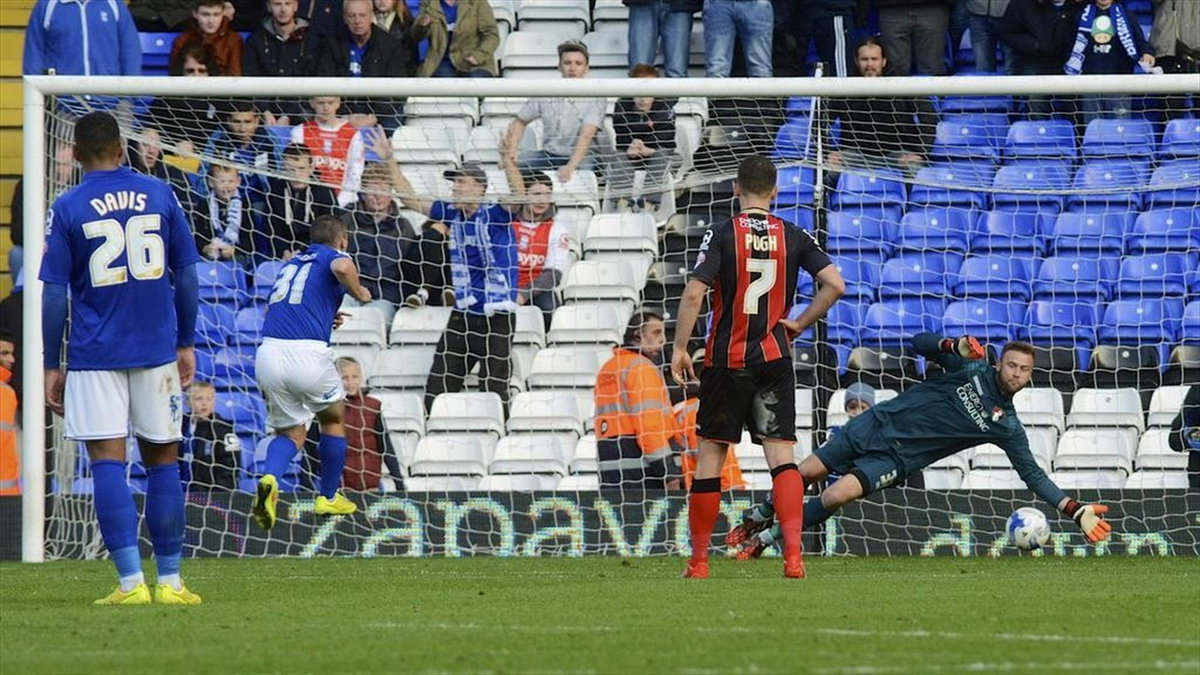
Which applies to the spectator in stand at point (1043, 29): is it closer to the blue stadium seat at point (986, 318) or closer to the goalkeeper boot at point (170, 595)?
the blue stadium seat at point (986, 318)

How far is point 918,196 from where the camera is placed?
49.3 feet

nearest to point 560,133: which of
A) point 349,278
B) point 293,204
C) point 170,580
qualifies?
point 293,204

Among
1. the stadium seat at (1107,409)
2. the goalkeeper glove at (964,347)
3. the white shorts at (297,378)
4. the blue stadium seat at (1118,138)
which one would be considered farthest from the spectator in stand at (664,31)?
the white shorts at (297,378)

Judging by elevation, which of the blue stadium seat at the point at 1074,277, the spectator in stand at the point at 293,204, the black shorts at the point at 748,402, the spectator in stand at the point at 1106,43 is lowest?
the black shorts at the point at 748,402

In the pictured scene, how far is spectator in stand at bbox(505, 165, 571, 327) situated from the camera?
14852 mm

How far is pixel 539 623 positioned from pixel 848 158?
299 inches

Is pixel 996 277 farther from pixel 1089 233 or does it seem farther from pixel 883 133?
pixel 883 133

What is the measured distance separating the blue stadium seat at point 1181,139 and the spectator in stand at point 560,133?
421 centimetres

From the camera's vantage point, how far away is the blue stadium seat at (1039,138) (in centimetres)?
1520

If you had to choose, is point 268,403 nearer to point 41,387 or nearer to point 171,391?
point 41,387

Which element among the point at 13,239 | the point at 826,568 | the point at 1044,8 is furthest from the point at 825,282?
the point at 13,239

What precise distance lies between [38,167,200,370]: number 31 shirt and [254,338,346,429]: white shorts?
3.55 metres

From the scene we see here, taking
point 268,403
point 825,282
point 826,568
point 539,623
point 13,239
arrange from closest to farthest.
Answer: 1. point 539,623
2. point 825,282
3. point 826,568
4. point 268,403
5. point 13,239

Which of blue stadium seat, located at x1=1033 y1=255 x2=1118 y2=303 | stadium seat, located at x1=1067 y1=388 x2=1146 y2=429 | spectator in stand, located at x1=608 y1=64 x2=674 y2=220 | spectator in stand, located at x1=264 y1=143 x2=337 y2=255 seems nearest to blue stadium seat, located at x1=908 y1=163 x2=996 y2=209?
blue stadium seat, located at x1=1033 y1=255 x2=1118 y2=303
